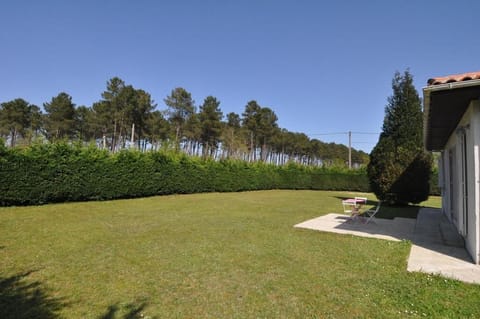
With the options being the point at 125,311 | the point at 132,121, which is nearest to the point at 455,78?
the point at 125,311

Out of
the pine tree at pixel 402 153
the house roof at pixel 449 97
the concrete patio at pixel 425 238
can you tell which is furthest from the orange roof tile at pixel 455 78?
the pine tree at pixel 402 153

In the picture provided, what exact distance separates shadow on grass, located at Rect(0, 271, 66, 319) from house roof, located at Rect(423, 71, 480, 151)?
216 inches

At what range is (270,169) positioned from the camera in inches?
928

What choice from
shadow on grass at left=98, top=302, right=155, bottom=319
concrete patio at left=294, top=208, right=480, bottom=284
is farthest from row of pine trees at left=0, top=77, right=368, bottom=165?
shadow on grass at left=98, top=302, right=155, bottom=319

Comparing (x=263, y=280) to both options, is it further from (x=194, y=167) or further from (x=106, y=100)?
(x=106, y=100)

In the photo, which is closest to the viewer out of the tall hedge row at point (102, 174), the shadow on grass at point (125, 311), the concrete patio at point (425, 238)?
the shadow on grass at point (125, 311)

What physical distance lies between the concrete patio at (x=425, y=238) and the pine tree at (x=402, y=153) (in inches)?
131

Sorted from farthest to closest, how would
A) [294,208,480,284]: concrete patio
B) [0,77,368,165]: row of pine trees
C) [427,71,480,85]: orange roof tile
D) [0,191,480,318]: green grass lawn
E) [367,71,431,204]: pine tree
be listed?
1. [0,77,368,165]: row of pine trees
2. [367,71,431,204]: pine tree
3. [294,208,480,284]: concrete patio
4. [427,71,480,85]: orange roof tile
5. [0,191,480,318]: green grass lawn

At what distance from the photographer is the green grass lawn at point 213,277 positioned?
269 cm

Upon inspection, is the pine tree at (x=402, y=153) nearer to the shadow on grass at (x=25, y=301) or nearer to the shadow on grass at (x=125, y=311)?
the shadow on grass at (x=125, y=311)

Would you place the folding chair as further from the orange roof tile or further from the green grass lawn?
the orange roof tile

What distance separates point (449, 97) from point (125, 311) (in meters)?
5.32

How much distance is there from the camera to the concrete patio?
3.81 meters

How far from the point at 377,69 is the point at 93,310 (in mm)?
15181
